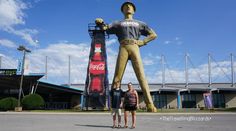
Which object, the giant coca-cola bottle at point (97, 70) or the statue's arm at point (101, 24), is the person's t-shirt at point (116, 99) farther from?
the giant coca-cola bottle at point (97, 70)

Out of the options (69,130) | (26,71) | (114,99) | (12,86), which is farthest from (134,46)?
(12,86)

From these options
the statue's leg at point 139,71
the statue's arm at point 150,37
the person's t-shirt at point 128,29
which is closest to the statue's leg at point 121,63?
the statue's leg at point 139,71

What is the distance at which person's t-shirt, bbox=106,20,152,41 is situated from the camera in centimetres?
1681

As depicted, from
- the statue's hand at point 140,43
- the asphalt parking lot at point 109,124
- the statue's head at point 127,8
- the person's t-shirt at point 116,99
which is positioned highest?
the statue's head at point 127,8

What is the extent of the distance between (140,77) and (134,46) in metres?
1.89

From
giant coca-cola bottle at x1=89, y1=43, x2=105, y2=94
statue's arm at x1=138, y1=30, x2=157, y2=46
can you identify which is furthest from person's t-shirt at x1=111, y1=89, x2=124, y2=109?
giant coca-cola bottle at x1=89, y1=43, x2=105, y2=94

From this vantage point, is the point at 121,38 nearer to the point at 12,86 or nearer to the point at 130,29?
the point at 130,29

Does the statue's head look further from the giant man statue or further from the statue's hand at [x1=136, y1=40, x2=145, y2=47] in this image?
the statue's hand at [x1=136, y1=40, x2=145, y2=47]

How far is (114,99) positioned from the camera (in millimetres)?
10289

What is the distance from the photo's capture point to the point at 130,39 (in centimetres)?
1688

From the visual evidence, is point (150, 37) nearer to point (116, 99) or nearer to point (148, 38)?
point (148, 38)

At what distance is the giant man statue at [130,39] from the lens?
16.8 metres

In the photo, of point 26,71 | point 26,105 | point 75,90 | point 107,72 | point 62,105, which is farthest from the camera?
point 62,105

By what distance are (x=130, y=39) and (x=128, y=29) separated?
1.92 ft
